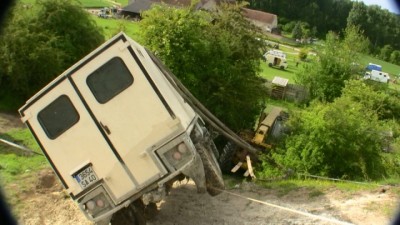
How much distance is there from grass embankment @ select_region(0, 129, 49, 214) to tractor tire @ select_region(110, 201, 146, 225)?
7.10 ft

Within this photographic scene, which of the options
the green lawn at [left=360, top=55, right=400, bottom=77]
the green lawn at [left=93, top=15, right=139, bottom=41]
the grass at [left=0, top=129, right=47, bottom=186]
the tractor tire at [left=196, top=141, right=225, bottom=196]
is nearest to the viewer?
the tractor tire at [left=196, top=141, right=225, bottom=196]

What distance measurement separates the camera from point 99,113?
23.1 feet

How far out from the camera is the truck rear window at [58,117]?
7.17 metres

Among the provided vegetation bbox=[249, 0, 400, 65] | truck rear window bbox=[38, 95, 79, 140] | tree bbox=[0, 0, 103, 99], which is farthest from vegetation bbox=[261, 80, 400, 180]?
vegetation bbox=[249, 0, 400, 65]

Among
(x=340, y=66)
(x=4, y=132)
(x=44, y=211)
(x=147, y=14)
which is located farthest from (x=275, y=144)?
(x=340, y=66)

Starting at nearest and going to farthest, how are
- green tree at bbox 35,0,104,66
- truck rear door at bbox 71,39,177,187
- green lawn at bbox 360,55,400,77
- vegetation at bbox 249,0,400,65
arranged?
truck rear door at bbox 71,39,177,187 < green tree at bbox 35,0,104,66 < green lawn at bbox 360,55,400,77 < vegetation at bbox 249,0,400,65

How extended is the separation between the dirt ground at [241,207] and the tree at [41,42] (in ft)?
34.8

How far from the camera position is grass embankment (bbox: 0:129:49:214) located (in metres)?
9.59

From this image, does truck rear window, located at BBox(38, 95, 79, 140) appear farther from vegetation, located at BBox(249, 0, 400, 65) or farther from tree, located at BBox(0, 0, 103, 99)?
vegetation, located at BBox(249, 0, 400, 65)

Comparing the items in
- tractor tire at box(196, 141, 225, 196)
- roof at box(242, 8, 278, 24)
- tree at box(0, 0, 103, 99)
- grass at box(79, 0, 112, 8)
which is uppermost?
grass at box(79, 0, 112, 8)

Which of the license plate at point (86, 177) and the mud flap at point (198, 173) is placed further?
the mud flap at point (198, 173)

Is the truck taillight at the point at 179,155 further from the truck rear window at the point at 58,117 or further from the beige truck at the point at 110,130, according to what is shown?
the truck rear window at the point at 58,117

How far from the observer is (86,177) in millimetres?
7074

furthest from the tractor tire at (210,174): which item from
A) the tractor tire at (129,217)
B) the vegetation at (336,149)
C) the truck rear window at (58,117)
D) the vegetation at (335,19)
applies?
the vegetation at (335,19)
